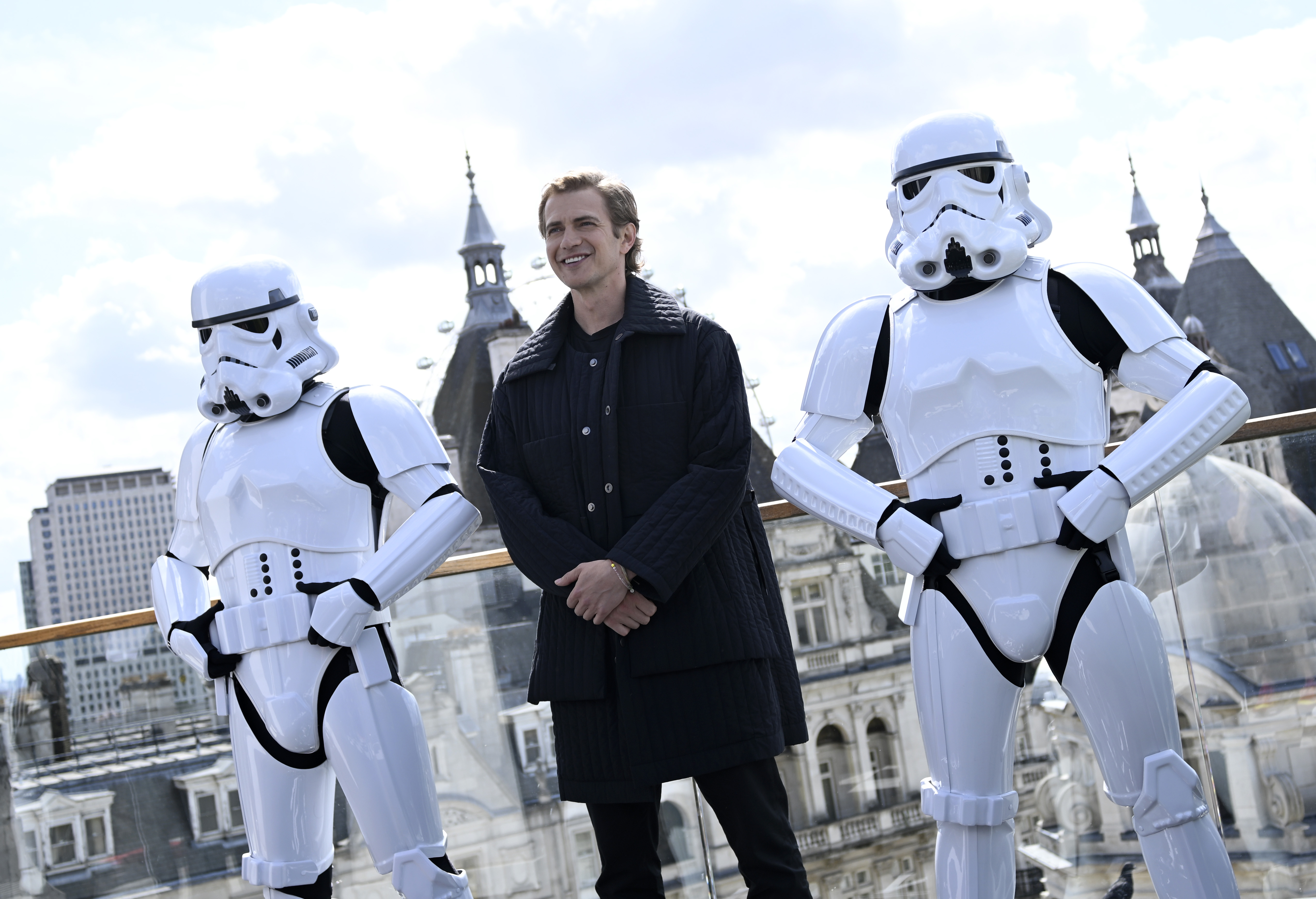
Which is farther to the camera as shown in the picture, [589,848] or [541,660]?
[589,848]

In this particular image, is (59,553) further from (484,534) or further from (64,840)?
(64,840)

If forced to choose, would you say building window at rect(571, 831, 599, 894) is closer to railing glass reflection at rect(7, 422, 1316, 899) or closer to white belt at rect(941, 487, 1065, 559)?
railing glass reflection at rect(7, 422, 1316, 899)

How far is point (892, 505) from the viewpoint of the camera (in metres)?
2.64

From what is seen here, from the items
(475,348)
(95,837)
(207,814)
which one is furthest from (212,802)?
(475,348)

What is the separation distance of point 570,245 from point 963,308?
33.9 inches

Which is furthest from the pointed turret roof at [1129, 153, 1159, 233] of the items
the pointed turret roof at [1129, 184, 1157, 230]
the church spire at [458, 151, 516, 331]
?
the church spire at [458, 151, 516, 331]

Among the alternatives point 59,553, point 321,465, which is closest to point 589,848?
point 321,465

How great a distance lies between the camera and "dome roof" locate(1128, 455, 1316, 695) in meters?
3.91

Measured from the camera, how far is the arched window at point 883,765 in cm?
418

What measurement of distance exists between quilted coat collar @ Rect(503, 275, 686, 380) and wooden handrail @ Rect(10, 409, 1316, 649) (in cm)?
110

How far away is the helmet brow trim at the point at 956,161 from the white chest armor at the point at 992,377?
0.76ft

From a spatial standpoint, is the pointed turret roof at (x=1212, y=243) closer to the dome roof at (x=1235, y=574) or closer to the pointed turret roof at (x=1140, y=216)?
the pointed turret roof at (x=1140, y=216)

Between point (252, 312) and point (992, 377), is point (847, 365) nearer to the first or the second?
point (992, 377)

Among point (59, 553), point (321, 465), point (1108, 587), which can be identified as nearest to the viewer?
point (1108, 587)
